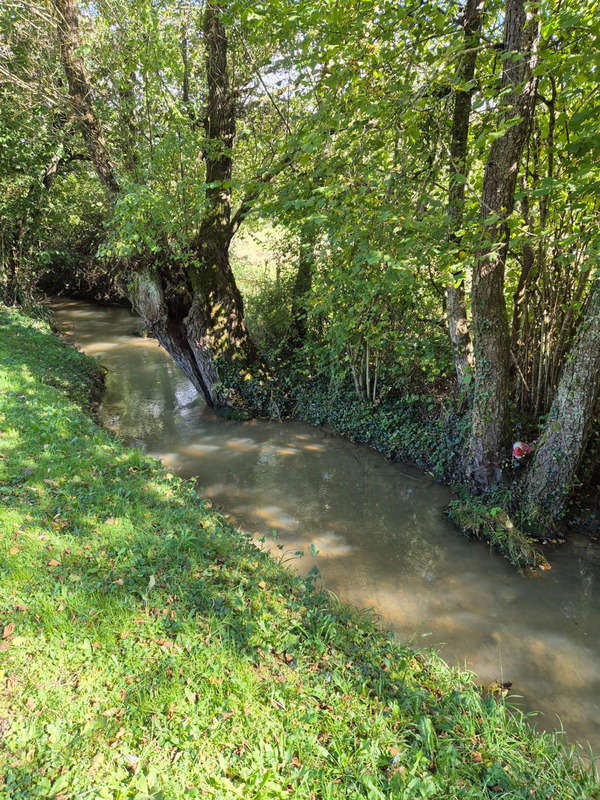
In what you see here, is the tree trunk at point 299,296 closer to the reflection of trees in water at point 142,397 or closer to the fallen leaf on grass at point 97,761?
the reflection of trees in water at point 142,397

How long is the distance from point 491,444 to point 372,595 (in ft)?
9.90

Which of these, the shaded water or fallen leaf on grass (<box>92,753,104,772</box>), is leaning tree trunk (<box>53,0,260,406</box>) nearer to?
the shaded water

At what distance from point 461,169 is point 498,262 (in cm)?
155

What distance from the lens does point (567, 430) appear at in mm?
5867

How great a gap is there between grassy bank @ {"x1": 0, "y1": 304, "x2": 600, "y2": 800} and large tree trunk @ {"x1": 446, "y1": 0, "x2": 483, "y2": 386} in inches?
160

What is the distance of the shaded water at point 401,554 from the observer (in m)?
4.50

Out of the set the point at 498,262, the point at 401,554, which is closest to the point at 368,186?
the point at 498,262

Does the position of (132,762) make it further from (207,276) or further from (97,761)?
(207,276)

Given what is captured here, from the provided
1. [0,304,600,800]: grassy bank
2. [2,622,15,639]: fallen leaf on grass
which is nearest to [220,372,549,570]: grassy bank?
[0,304,600,800]: grassy bank

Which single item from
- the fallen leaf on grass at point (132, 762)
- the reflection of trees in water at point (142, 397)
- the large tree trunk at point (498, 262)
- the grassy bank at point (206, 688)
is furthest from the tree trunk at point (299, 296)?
the fallen leaf on grass at point (132, 762)

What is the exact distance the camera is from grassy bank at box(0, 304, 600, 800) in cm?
268

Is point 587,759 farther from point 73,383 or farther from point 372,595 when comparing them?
point 73,383

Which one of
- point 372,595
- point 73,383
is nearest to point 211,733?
point 372,595

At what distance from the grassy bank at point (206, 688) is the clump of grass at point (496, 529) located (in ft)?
7.32
